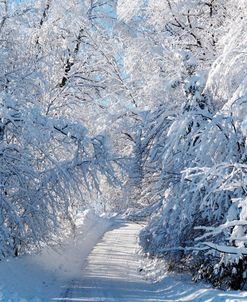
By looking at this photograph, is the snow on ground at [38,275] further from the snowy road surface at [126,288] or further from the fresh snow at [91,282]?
the snowy road surface at [126,288]

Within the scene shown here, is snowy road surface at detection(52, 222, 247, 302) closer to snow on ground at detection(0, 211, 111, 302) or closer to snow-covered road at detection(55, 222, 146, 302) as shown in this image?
snow-covered road at detection(55, 222, 146, 302)

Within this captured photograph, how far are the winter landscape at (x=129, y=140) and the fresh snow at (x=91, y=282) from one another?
0.05 meters

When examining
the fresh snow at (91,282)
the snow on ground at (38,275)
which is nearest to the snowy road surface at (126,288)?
the fresh snow at (91,282)

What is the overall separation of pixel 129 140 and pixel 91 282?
5.59 m

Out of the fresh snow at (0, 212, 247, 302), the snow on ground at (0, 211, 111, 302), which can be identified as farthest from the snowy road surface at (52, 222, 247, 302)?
the snow on ground at (0, 211, 111, 302)

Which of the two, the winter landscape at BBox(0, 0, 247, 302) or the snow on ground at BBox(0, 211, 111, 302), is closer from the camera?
the snow on ground at BBox(0, 211, 111, 302)

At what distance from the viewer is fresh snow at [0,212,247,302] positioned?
9977 millimetres

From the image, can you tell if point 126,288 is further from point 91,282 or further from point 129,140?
point 129,140

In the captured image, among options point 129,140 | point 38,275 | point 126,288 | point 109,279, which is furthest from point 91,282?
point 129,140

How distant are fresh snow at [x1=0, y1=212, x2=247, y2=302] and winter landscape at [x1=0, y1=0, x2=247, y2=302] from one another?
50 mm

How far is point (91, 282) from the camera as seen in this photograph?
12242mm

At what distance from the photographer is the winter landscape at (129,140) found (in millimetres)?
10125

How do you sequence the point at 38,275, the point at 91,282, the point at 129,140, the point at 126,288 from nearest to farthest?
the point at 126,288 → the point at 91,282 → the point at 38,275 → the point at 129,140

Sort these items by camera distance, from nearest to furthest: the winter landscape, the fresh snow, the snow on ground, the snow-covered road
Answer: the snow on ground
the fresh snow
the winter landscape
the snow-covered road
